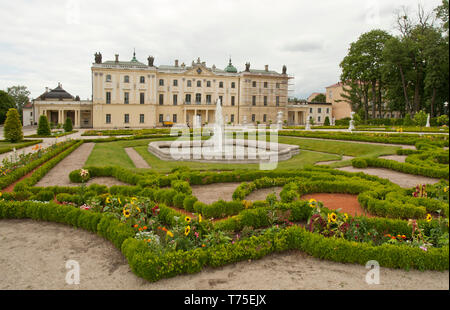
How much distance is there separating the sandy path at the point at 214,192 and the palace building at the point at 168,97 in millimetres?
32115

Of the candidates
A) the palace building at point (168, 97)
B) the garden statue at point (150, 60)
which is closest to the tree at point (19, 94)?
the palace building at point (168, 97)

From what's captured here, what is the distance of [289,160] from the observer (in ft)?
46.5

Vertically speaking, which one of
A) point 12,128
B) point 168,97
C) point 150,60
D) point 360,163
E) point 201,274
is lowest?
point 201,274

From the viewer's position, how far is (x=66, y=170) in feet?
34.4

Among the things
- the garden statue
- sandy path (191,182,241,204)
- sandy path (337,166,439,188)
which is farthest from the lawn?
the garden statue

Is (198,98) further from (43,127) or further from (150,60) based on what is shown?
(43,127)

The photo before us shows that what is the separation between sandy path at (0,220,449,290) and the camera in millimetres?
3506

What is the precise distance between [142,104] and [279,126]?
22473 millimetres

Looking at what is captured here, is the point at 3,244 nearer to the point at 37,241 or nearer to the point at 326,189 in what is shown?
the point at 37,241

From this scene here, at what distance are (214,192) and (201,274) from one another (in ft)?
12.7

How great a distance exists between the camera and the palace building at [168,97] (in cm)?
→ 4322

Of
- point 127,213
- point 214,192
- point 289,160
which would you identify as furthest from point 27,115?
point 127,213
